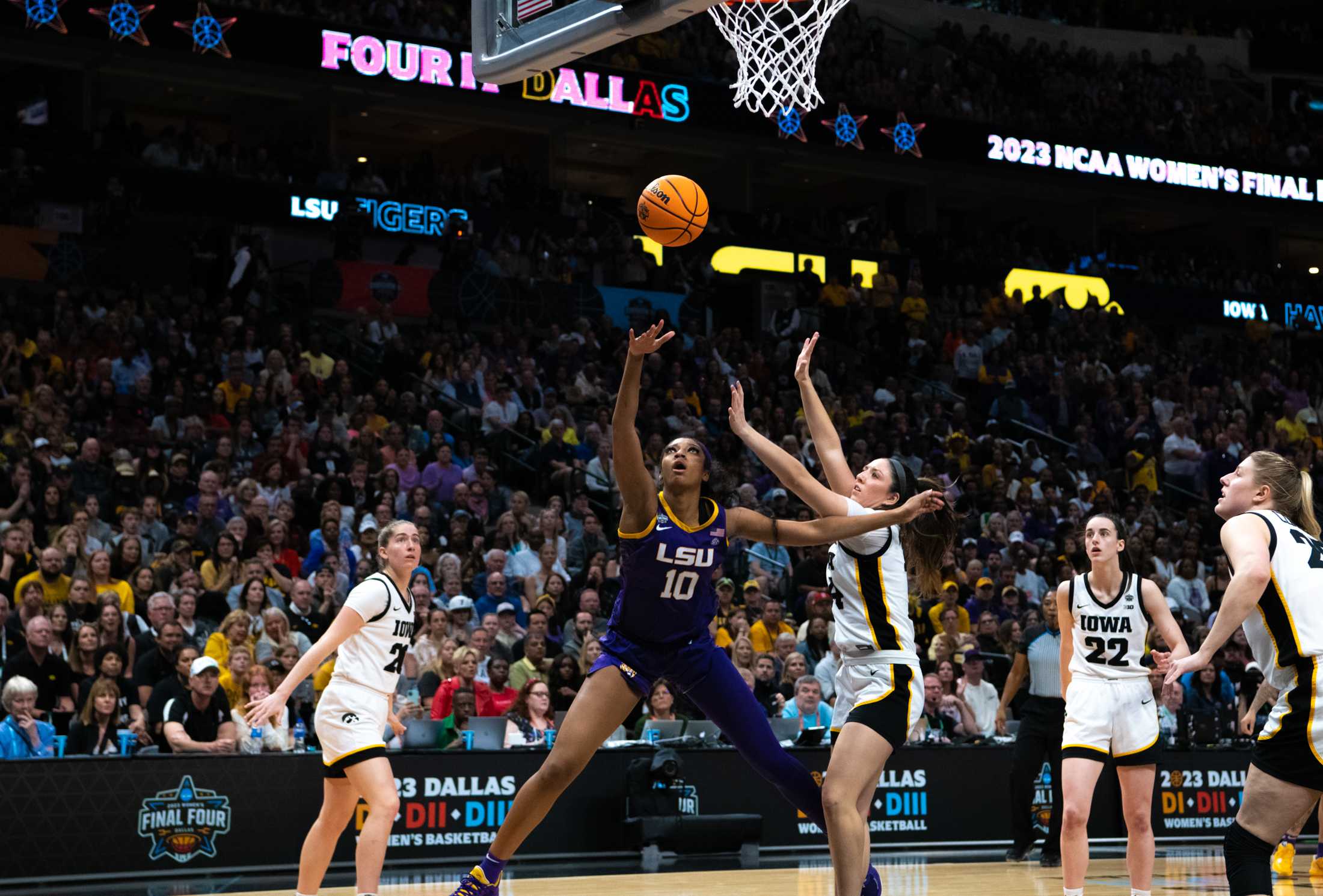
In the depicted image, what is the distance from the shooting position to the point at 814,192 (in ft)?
117

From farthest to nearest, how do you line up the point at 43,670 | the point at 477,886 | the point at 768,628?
the point at 768,628
the point at 43,670
the point at 477,886

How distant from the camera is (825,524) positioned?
7176 millimetres

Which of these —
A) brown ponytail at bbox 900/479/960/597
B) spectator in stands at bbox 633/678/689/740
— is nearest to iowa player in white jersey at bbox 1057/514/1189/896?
brown ponytail at bbox 900/479/960/597

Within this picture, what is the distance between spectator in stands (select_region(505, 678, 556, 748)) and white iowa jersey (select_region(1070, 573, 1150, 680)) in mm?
5731

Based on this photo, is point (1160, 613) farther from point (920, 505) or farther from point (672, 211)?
point (672, 211)

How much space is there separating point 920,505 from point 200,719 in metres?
7.43

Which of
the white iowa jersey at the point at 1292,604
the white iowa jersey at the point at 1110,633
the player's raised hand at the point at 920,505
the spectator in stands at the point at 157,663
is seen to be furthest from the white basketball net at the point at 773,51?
the spectator in stands at the point at 157,663

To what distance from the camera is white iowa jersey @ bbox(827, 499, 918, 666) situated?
24.6 ft

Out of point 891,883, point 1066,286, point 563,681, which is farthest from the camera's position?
point 1066,286

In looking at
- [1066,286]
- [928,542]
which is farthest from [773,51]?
[1066,286]

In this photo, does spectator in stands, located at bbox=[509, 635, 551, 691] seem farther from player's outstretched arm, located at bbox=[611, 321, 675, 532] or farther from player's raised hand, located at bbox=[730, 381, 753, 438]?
player's outstretched arm, located at bbox=[611, 321, 675, 532]

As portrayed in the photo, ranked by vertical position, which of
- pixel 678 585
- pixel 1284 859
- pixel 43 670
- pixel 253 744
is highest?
pixel 678 585

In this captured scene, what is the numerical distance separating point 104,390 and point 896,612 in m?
12.8

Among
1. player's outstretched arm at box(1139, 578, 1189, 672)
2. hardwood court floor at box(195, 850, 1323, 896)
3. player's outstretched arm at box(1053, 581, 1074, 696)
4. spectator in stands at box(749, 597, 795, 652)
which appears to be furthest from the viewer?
spectator in stands at box(749, 597, 795, 652)
